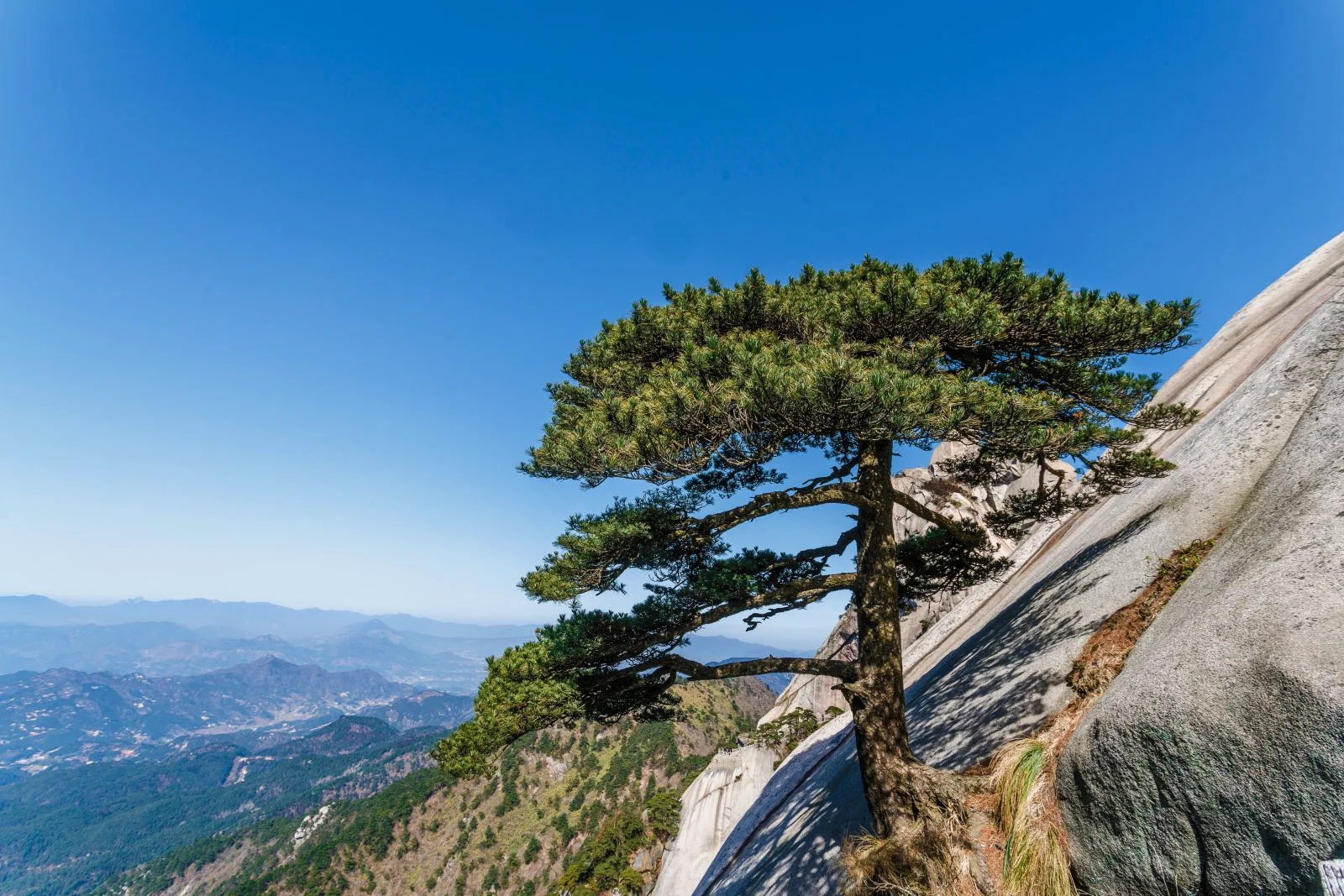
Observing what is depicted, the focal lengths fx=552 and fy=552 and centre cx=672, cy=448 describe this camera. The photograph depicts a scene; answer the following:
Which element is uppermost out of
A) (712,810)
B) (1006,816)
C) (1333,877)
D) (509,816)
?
(1333,877)

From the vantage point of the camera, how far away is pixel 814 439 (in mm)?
8422

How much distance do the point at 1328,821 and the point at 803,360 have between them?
18.9 feet

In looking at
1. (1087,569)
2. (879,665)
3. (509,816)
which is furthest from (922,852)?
(509,816)

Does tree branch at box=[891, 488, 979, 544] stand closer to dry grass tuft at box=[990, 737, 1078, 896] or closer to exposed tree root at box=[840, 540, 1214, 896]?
exposed tree root at box=[840, 540, 1214, 896]

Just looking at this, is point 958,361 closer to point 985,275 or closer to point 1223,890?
point 985,275

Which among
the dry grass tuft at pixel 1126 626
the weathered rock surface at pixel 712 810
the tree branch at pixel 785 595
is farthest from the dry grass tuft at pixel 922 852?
the weathered rock surface at pixel 712 810

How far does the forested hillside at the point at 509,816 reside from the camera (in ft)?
309

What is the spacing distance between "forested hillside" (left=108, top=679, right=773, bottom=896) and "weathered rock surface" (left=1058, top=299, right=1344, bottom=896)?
279 ft

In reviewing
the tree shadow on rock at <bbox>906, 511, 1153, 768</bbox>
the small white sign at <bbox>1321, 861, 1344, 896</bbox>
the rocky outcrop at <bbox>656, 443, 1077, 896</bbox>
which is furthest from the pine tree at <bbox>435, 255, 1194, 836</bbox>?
the rocky outcrop at <bbox>656, 443, 1077, 896</bbox>

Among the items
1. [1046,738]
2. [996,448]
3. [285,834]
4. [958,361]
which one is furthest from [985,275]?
[285,834]

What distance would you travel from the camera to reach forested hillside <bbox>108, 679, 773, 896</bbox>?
94.2m

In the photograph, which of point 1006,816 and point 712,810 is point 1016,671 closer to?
point 1006,816

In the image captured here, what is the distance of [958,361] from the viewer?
389 inches

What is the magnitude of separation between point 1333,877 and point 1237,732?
0.93 metres
